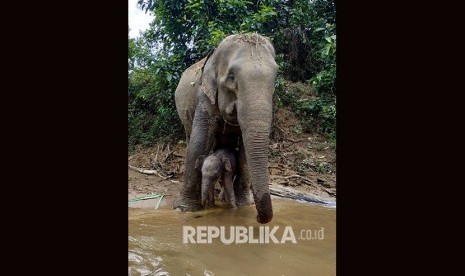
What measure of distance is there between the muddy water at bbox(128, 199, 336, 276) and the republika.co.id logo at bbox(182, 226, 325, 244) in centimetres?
1

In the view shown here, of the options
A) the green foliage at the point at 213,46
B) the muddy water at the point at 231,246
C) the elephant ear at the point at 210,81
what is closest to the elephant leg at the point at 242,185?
the muddy water at the point at 231,246

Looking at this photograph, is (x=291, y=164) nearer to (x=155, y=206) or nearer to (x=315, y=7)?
(x=155, y=206)

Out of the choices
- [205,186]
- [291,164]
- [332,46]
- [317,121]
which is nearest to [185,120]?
[205,186]

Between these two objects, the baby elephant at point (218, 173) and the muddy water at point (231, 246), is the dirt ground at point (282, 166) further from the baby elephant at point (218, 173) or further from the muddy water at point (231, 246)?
the muddy water at point (231, 246)

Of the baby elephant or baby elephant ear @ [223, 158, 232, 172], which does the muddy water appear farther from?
Answer: baby elephant ear @ [223, 158, 232, 172]

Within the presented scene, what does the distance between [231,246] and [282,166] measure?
553 cm

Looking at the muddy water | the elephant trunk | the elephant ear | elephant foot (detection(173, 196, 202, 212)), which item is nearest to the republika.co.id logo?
the muddy water

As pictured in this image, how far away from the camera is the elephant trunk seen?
4676mm

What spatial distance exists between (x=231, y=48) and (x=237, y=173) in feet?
7.50

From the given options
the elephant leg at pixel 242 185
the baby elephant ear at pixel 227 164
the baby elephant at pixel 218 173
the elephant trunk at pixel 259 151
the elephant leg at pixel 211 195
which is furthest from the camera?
the elephant leg at pixel 242 185

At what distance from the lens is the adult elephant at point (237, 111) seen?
498 cm

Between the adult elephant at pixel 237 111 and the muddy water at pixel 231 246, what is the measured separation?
0.46 m

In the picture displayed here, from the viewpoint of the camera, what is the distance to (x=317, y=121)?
11.8 m

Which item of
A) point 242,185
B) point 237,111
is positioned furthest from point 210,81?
point 242,185
